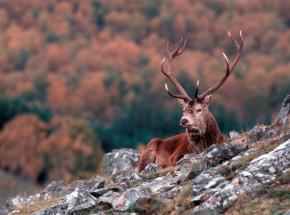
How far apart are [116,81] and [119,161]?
460ft

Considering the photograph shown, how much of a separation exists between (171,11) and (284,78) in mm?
58132

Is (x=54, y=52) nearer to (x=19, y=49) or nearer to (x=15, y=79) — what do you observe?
(x=19, y=49)

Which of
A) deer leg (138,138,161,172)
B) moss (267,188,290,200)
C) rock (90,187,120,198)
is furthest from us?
deer leg (138,138,161,172)

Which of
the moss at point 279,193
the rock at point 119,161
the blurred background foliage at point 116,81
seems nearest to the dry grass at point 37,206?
the rock at point 119,161

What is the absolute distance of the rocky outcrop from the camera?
15773 mm

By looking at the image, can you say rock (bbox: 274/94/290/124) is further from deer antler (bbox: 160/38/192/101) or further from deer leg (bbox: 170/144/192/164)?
Result: deer leg (bbox: 170/144/192/164)

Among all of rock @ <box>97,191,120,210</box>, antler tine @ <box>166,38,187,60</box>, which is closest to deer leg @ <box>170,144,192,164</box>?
antler tine @ <box>166,38,187,60</box>

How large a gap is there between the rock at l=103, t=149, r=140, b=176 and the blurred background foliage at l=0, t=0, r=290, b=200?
59.9 meters

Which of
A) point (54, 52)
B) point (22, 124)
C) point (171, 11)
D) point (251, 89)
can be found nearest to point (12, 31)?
point (54, 52)

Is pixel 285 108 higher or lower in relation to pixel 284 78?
lower

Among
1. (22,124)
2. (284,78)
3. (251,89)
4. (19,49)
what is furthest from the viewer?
(19,49)

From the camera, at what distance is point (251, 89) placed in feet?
501

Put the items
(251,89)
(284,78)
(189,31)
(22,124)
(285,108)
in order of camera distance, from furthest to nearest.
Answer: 1. (189,31)
2. (251,89)
3. (284,78)
4. (22,124)
5. (285,108)

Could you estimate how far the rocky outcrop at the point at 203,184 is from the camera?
51.8 ft
